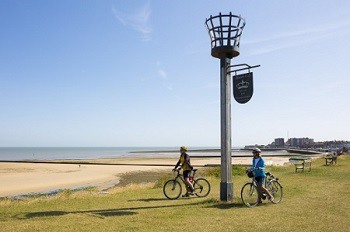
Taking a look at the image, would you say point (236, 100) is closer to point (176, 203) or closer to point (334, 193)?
point (176, 203)

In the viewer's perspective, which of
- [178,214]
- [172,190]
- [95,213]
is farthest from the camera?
[172,190]

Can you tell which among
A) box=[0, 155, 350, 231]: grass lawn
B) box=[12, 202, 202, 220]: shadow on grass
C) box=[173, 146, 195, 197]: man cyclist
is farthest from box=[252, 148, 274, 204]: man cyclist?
box=[12, 202, 202, 220]: shadow on grass

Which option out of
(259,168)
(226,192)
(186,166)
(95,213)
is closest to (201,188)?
(186,166)

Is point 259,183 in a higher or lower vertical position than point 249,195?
higher

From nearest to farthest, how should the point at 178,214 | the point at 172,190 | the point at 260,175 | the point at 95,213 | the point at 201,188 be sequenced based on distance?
the point at 178,214, the point at 95,213, the point at 260,175, the point at 172,190, the point at 201,188

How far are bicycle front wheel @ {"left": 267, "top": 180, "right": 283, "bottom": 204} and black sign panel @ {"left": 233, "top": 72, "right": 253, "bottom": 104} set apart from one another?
3134 mm

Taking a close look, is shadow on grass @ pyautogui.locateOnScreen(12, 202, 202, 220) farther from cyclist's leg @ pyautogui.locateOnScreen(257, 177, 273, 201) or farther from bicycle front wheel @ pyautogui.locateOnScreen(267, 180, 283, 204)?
bicycle front wheel @ pyautogui.locateOnScreen(267, 180, 283, 204)

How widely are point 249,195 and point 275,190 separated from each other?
1368 millimetres

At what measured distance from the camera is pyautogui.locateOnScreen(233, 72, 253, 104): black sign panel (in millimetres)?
13008

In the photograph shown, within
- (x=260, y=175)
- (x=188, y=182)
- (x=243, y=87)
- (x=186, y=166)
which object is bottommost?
(x=188, y=182)

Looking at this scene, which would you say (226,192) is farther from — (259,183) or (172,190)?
(172,190)

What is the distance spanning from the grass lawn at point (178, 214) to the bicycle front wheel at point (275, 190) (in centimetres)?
26

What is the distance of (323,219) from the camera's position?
9633 mm

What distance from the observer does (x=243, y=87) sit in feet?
43.1
